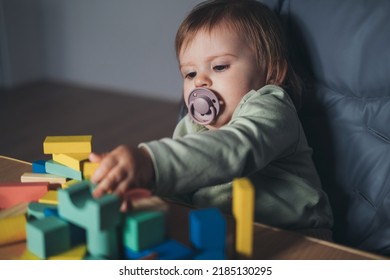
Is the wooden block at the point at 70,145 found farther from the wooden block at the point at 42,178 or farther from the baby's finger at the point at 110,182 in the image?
the baby's finger at the point at 110,182

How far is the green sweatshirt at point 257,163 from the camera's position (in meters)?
0.67

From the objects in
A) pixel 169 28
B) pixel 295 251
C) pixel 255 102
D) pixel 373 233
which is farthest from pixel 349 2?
pixel 169 28

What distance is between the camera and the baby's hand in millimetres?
606

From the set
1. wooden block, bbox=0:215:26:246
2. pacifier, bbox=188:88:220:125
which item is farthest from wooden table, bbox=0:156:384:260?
pacifier, bbox=188:88:220:125

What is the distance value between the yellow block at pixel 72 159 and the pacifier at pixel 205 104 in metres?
0.27

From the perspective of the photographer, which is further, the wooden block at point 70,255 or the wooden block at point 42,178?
the wooden block at point 42,178

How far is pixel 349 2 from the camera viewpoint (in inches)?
39.8

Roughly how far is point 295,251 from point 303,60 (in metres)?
0.50

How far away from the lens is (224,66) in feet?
3.19

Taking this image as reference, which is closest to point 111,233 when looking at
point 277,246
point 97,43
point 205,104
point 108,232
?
point 108,232

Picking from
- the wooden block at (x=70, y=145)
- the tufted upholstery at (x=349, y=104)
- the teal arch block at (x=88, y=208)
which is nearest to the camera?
the teal arch block at (x=88, y=208)

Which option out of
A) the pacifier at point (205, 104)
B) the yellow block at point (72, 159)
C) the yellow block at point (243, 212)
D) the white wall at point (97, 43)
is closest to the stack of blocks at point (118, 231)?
the yellow block at point (243, 212)

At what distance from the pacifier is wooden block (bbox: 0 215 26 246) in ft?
1.29

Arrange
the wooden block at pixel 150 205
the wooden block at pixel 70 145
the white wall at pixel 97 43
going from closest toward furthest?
the wooden block at pixel 150 205 → the wooden block at pixel 70 145 → the white wall at pixel 97 43
